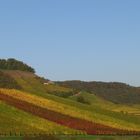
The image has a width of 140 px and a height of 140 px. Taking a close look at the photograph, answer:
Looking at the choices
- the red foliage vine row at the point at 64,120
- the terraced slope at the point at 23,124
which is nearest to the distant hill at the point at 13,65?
the red foliage vine row at the point at 64,120

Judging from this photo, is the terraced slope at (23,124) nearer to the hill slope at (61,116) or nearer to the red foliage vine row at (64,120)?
the hill slope at (61,116)

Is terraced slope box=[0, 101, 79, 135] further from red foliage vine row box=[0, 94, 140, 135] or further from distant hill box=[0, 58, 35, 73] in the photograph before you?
distant hill box=[0, 58, 35, 73]

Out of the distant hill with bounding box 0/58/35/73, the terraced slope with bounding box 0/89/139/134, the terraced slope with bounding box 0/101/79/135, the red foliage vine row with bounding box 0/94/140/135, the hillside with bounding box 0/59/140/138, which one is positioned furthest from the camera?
the distant hill with bounding box 0/58/35/73

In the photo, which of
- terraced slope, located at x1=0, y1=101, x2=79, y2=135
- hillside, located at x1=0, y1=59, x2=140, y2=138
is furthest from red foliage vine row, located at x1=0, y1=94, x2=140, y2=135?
terraced slope, located at x1=0, y1=101, x2=79, y2=135

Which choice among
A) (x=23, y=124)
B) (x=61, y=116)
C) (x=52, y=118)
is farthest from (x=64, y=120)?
(x=23, y=124)

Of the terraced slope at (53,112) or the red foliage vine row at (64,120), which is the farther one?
the terraced slope at (53,112)

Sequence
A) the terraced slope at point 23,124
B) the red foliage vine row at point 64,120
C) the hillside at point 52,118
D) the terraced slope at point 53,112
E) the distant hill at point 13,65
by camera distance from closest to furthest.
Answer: the terraced slope at point 23,124, the hillside at point 52,118, the red foliage vine row at point 64,120, the terraced slope at point 53,112, the distant hill at point 13,65

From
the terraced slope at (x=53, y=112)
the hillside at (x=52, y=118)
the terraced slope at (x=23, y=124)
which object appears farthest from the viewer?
the terraced slope at (x=53, y=112)

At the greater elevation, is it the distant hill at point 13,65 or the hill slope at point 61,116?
the distant hill at point 13,65

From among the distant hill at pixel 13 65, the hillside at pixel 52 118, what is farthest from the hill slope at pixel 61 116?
the distant hill at pixel 13 65

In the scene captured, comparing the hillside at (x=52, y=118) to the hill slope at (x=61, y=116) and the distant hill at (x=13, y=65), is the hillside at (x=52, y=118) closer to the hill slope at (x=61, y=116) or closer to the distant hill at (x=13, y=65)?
the hill slope at (x=61, y=116)

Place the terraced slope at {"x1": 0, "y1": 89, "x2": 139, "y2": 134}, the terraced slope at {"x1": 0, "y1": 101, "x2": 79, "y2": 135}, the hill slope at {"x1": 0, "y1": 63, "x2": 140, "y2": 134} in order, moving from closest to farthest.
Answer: the terraced slope at {"x1": 0, "y1": 101, "x2": 79, "y2": 135} < the hill slope at {"x1": 0, "y1": 63, "x2": 140, "y2": 134} < the terraced slope at {"x1": 0, "y1": 89, "x2": 139, "y2": 134}

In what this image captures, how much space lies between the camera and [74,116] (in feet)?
286

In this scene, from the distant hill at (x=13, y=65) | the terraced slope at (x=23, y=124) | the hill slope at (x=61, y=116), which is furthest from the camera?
the distant hill at (x=13, y=65)
